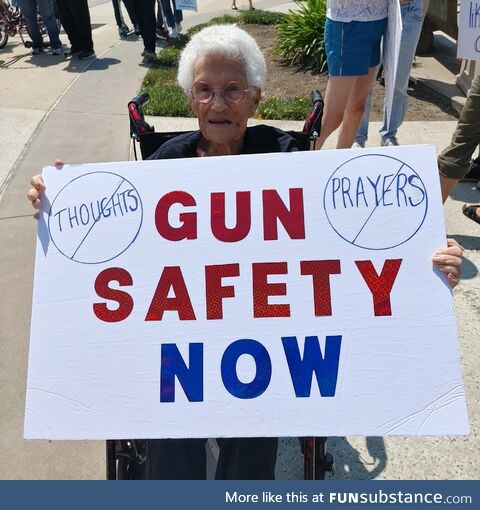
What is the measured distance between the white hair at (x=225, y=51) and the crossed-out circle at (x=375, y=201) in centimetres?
61

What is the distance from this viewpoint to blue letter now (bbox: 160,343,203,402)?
142 centimetres

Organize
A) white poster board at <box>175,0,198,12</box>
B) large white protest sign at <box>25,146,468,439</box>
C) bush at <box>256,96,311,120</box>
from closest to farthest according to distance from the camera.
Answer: large white protest sign at <box>25,146,468,439</box>
bush at <box>256,96,311,120</box>
white poster board at <box>175,0,198,12</box>

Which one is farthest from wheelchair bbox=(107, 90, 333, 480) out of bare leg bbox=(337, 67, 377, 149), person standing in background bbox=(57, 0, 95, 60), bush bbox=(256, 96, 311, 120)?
person standing in background bbox=(57, 0, 95, 60)

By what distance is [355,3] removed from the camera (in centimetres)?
338

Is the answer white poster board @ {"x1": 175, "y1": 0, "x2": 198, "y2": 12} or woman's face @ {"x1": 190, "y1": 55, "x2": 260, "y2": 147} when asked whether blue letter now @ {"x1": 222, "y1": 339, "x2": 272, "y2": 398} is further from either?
white poster board @ {"x1": 175, "y1": 0, "x2": 198, "y2": 12}

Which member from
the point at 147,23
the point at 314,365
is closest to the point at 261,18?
the point at 147,23

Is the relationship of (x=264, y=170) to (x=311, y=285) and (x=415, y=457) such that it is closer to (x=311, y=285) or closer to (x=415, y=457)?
(x=311, y=285)

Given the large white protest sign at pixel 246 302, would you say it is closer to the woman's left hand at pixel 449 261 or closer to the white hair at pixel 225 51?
the woman's left hand at pixel 449 261

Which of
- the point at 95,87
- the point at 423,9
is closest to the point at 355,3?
the point at 423,9

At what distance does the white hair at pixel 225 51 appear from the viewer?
1.85m

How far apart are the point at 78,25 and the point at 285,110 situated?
389 centimetres

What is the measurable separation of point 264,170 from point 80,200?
546mm

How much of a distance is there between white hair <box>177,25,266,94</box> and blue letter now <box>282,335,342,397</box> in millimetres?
1004

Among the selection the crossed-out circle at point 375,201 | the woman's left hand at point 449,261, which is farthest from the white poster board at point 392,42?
the woman's left hand at point 449,261
